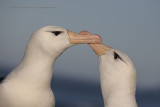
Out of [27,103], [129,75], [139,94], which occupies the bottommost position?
[139,94]

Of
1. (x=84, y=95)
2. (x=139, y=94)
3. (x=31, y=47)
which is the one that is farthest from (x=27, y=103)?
(x=139, y=94)

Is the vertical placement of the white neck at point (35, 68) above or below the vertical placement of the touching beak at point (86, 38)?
below

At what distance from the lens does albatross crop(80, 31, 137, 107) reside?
3334 millimetres

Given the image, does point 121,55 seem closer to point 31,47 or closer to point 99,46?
point 99,46

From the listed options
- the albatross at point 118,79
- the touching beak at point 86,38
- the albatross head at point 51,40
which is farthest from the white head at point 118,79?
the albatross head at point 51,40

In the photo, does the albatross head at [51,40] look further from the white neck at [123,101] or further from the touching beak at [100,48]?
the white neck at [123,101]

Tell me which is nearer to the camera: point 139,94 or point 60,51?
point 60,51

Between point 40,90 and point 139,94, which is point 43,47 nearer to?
point 40,90

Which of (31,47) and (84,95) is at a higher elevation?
(31,47)

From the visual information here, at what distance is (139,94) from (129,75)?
1.81 metres

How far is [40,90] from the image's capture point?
352 centimetres

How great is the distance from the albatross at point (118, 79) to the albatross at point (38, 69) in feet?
0.67

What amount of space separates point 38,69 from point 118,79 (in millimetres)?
583

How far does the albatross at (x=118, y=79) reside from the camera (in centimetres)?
333
